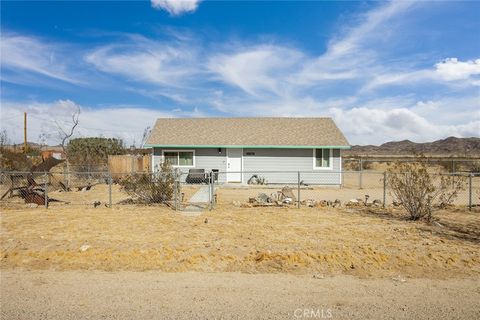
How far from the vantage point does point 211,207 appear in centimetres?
1173

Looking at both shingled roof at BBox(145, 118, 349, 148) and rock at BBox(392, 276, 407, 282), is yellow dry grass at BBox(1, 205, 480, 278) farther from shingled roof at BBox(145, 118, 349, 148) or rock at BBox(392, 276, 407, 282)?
shingled roof at BBox(145, 118, 349, 148)

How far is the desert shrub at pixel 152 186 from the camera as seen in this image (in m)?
13.2

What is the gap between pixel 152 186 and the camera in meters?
13.2

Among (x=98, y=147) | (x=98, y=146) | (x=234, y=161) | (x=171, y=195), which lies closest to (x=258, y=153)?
(x=234, y=161)

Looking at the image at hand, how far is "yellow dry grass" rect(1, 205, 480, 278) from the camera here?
6160 millimetres

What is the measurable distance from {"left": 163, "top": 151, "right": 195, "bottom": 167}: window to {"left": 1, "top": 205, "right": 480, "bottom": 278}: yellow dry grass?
11452 mm

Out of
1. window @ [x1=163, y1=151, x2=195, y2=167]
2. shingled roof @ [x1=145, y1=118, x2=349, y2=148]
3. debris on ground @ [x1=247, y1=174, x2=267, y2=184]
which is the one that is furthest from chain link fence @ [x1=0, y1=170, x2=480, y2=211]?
shingled roof @ [x1=145, y1=118, x2=349, y2=148]

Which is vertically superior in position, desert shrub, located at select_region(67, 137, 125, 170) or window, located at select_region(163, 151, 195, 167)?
desert shrub, located at select_region(67, 137, 125, 170)

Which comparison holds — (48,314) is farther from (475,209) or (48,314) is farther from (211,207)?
(475,209)

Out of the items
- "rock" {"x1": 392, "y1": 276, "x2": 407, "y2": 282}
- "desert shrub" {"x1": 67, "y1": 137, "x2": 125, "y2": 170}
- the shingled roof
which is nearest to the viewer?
"rock" {"x1": 392, "y1": 276, "x2": 407, "y2": 282}

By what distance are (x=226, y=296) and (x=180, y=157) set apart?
707 inches

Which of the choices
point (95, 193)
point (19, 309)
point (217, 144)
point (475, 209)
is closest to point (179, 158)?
point (217, 144)

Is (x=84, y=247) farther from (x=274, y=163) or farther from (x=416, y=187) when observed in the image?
(x=274, y=163)

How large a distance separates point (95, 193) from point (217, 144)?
319 inches
